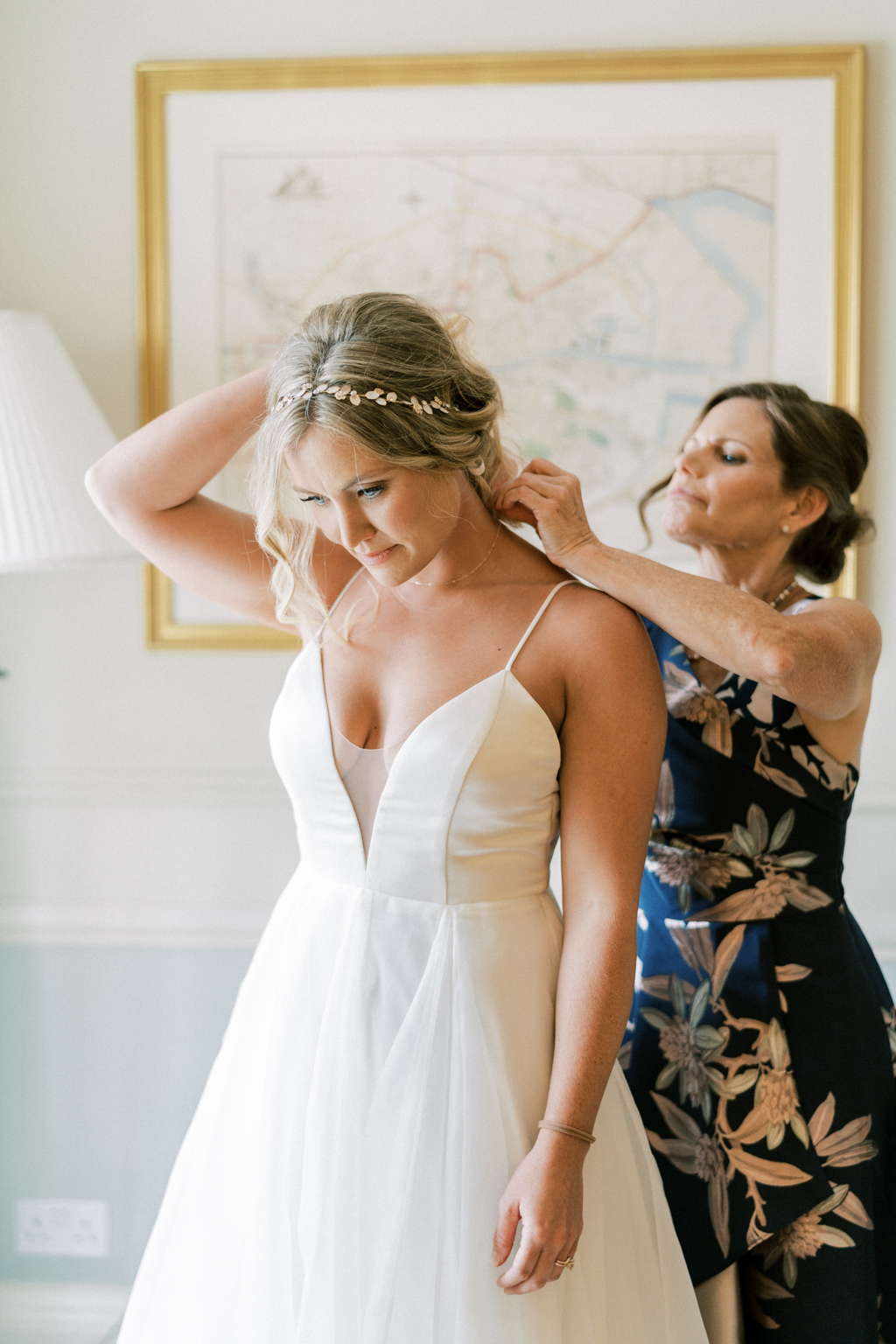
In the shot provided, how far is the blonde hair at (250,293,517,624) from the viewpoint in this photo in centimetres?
96

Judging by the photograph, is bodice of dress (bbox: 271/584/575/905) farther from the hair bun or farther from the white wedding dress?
the hair bun

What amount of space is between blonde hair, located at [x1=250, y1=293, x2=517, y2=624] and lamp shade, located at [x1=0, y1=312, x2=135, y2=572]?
22.7 inches

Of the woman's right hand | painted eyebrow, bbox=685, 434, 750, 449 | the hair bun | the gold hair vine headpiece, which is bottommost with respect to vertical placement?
the hair bun

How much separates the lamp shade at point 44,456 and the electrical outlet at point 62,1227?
130cm

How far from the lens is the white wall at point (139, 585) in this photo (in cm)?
181

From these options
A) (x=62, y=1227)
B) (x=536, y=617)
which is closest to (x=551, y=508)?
(x=536, y=617)

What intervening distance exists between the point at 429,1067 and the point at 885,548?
127 cm

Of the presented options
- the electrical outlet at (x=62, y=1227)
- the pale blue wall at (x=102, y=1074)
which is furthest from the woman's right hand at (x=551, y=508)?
the electrical outlet at (x=62, y=1227)

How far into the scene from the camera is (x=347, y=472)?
973 millimetres

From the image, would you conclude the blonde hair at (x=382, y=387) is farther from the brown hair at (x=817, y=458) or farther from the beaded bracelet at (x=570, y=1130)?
the beaded bracelet at (x=570, y=1130)

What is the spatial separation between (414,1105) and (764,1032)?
430 millimetres

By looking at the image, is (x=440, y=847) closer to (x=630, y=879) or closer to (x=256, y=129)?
(x=630, y=879)

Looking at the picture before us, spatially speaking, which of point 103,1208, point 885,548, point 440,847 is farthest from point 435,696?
point 103,1208

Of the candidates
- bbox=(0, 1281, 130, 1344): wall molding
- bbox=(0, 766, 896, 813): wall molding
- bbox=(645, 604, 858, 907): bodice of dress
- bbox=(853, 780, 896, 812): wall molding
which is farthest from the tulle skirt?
bbox=(0, 1281, 130, 1344): wall molding
